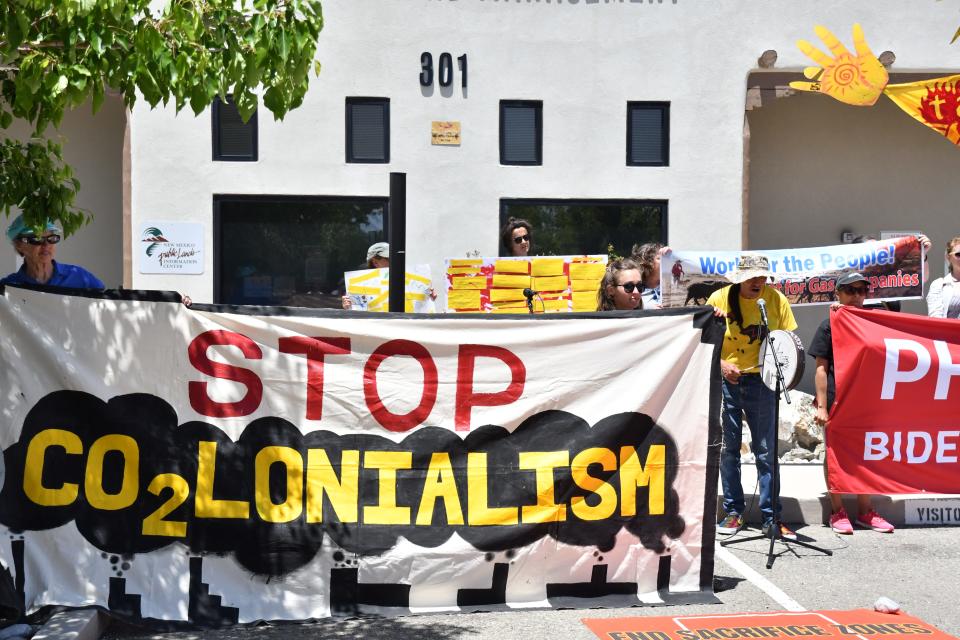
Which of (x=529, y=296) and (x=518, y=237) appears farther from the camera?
(x=518, y=237)

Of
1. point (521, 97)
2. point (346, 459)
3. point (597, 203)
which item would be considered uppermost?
point (521, 97)

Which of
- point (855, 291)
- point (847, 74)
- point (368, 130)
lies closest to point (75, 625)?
point (855, 291)

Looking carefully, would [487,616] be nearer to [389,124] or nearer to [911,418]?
[911,418]

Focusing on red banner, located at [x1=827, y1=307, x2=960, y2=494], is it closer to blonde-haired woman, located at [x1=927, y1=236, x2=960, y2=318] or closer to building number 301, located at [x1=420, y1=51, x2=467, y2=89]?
blonde-haired woman, located at [x1=927, y1=236, x2=960, y2=318]

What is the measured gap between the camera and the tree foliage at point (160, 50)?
167 inches

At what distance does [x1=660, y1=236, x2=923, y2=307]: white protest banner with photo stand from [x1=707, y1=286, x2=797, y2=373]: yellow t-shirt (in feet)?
6.86

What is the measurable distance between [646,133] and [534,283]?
3.64 metres

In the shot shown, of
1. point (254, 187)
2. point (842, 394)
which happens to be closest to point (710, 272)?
point (842, 394)

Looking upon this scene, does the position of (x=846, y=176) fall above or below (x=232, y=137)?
below

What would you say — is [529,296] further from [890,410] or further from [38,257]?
[38,257]

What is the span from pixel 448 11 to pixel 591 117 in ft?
6.70

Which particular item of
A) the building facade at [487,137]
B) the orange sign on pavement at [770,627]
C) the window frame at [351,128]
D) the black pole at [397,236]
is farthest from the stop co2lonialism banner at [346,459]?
the window frame at [351,128]

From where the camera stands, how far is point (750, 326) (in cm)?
739

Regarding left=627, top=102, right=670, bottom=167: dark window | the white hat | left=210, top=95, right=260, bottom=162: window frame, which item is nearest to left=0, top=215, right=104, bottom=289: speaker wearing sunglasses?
the white hat
